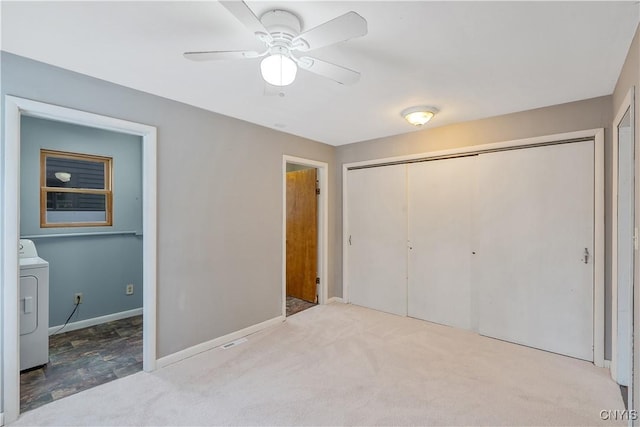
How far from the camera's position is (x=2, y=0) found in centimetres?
143

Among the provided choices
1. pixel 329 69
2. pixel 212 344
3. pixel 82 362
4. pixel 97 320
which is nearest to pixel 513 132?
pixel 329 69

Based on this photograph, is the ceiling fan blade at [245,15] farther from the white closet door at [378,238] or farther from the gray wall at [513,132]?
the white closet door at [378,238]

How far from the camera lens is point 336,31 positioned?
4.30 feet

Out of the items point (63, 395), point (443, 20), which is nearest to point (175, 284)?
point (63, 395)

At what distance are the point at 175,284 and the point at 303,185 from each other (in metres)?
2.41

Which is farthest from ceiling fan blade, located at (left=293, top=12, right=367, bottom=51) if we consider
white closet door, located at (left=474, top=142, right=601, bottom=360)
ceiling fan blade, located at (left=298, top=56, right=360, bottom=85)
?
white closet door, located at (left=474, top=142, right=601, bottom=360)

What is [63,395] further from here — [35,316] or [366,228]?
[366,228]

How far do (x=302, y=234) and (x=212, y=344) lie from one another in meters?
2.10

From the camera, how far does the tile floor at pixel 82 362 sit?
223 cm

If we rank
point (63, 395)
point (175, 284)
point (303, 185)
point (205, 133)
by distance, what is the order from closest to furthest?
point (63, 395) → point (175, 284) → point (205, 133) → point (303, 185)

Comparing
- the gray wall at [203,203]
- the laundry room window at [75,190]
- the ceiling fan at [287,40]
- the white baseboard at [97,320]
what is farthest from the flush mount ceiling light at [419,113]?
the white baseboard at [97,320]

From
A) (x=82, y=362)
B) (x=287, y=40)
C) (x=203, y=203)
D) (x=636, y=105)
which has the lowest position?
(x=82, y=362)

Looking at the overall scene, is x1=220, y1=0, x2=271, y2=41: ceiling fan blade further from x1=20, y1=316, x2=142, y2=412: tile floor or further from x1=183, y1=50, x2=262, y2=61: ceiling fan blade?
x1=20, y1=316, x2=142, y2=412: tile floor

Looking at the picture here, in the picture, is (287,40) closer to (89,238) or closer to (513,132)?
(513,132)
